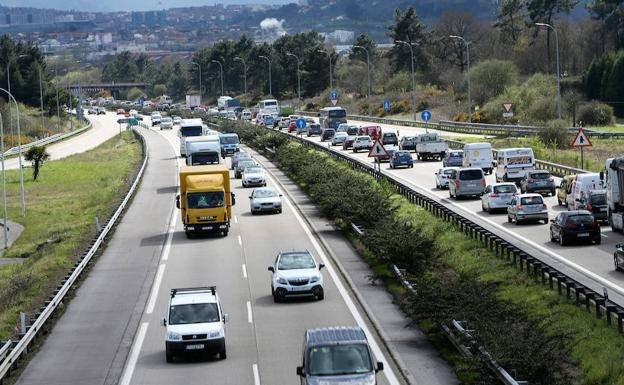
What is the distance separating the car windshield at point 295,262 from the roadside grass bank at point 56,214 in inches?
271

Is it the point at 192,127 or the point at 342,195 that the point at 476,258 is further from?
the point at 192,127

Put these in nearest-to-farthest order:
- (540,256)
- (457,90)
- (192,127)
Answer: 1. (540,256)
2. (192,127)
3. (457,90)

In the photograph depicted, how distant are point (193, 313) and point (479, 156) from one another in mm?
43558

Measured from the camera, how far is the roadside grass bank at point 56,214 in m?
38.3

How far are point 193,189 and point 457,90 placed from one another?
107 metres

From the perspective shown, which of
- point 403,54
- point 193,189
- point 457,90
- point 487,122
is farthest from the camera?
point 403,54

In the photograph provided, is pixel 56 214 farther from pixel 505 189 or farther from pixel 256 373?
pixel 256 373

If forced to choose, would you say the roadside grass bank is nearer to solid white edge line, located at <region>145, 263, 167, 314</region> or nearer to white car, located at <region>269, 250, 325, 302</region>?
solid white edge line, located at <region>145, 263, 167, 314</region>

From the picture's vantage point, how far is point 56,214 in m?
71.3

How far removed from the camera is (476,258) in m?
37.9

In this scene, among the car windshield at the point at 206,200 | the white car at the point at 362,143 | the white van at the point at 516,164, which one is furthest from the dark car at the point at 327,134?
the car windshield at the point at 206,200

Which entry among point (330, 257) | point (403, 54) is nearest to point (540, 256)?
point (330, 257)

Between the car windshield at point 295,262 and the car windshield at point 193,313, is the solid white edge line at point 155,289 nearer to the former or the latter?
the car windshield at point 295,262

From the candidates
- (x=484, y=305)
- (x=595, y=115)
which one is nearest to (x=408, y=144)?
(x=595, y=115)
